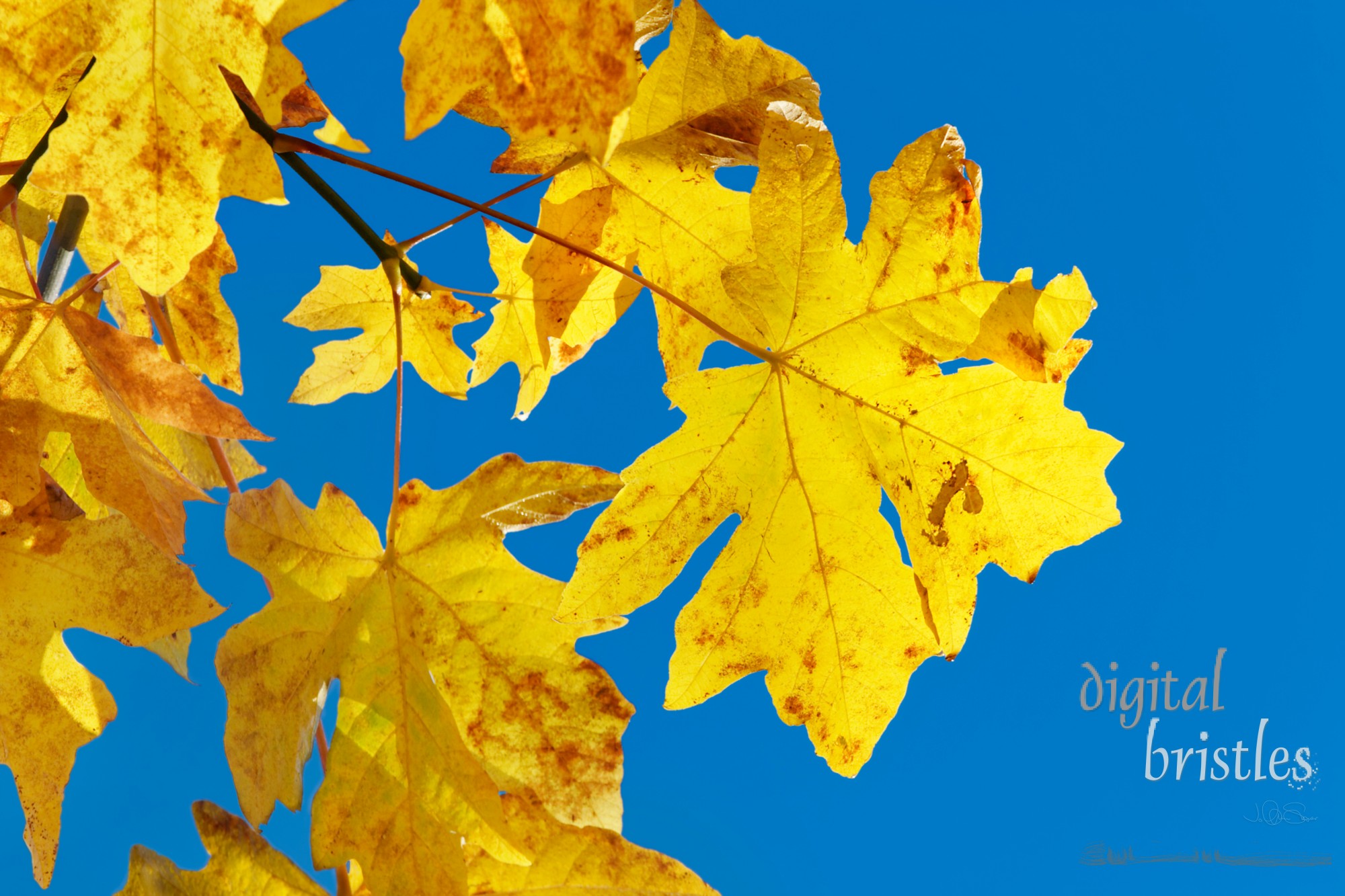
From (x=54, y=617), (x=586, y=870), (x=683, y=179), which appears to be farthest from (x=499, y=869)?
(x=683, y=179)

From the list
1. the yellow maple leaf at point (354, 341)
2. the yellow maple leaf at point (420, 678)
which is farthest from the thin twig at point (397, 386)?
the yellow maple leaf at point (354, 341)

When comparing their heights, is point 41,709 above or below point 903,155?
below

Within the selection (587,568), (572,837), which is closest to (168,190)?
(587,568)

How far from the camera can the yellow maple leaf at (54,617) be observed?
0.42 meters

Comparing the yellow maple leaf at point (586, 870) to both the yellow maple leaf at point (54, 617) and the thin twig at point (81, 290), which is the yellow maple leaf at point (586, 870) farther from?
the thin twig at point (81, 290)

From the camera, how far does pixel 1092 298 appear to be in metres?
0.41

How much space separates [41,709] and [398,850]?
173 mm

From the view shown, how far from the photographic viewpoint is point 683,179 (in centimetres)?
48

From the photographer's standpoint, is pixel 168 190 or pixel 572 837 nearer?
pixel 168 190

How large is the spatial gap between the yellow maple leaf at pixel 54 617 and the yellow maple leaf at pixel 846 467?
0.19 m

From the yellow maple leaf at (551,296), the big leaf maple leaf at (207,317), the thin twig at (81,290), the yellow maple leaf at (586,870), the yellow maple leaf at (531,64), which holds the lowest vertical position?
the yellow maple leaf at (586,870)

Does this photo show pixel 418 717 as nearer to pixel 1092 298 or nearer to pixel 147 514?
pixel 147 514

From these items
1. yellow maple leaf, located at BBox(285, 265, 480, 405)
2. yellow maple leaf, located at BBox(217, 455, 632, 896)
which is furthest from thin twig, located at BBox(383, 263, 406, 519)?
yellow maple leaf, located at BBox(285, 265, 480, 405)

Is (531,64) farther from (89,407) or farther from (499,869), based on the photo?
(499,869)
